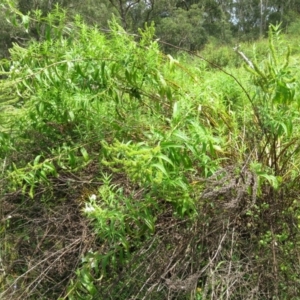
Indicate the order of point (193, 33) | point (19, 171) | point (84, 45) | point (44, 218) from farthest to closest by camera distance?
point (193, 33) < point (44, 218) < point (84, 45) < point (19, 171)

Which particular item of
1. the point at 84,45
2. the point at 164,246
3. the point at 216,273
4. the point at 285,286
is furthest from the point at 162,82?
the point at 285,286

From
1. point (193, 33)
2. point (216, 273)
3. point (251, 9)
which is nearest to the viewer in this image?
point (216, 273)

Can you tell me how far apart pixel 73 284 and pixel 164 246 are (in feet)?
1.43

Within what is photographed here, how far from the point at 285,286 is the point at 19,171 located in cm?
128

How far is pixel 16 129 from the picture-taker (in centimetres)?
266

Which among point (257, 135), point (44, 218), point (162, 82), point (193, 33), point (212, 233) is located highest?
point (162, 82)

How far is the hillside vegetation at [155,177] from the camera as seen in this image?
1.74 meters

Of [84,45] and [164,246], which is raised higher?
[84,45]

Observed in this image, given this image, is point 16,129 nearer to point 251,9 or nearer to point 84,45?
point 84,45

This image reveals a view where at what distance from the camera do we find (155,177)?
1.57 m

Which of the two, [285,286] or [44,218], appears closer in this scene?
[285,286]

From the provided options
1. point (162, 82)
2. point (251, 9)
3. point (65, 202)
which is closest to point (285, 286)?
point (162, 82)

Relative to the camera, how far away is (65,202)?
2490 millimetres

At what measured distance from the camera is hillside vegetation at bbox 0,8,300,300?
1743 millimetres
